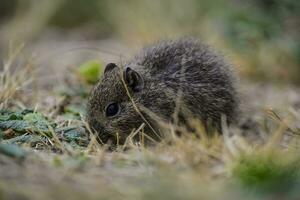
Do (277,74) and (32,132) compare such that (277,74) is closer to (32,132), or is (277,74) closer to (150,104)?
(150,104)

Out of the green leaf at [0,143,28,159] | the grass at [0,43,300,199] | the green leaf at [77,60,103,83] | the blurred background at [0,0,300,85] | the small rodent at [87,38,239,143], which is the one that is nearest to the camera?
the grass at [0,43,300,199]

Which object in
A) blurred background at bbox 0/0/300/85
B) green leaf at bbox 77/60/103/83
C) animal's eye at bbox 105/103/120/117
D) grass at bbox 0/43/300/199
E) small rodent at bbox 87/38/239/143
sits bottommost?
grass at bbox 0/43/300/199

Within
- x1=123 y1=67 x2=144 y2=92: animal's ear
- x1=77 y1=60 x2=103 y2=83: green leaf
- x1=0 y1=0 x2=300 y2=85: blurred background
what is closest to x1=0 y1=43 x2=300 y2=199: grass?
x1=123 y1=67 x2=144 y2=92: animal's ear

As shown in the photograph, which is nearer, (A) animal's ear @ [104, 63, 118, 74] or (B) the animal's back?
(A) animal's ear @ [104, 63, 118, 74]

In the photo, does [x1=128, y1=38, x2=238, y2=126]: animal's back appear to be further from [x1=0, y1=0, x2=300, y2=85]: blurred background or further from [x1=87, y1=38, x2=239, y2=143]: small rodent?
[x1=0, y1=0, x2=300, y2=85]: blurred background

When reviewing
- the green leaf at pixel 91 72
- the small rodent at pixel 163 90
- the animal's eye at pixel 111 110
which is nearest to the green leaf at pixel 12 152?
the small rodent at pixel 163 90

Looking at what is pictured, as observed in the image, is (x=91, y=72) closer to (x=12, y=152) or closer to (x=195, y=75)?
(x=195, y=75)
